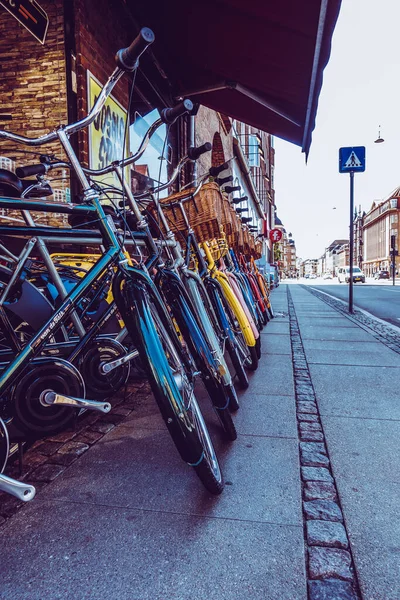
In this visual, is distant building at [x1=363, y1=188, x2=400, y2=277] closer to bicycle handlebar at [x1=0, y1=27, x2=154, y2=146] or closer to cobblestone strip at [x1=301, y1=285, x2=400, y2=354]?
cobblestone strip at [x1=301, y1=285, x2=400, y2=354]

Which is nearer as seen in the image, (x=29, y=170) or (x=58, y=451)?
(x=29, y=170)

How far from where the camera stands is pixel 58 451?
2457mm

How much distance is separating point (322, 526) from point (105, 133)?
16.6ft

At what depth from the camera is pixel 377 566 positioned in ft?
4.86

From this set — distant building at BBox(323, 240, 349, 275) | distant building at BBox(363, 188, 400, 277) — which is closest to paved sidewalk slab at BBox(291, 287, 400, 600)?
distant building at BBox(363, 188, 400, 277)

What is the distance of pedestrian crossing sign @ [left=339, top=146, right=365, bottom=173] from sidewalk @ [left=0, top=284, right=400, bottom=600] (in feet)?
25.9

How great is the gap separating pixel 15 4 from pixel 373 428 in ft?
15.8

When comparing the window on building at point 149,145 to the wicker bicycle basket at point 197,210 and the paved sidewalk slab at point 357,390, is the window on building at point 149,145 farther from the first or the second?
the paved sidewalk slab at point 357,390

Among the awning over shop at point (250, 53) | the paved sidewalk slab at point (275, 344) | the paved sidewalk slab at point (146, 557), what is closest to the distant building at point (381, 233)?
the awning over shop at point (250, 53)

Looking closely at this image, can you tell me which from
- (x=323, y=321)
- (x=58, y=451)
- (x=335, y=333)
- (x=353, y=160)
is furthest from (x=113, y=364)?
(x=353, y=160)

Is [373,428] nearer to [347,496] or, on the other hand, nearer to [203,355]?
[347,496]

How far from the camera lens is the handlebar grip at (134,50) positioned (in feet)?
5.50

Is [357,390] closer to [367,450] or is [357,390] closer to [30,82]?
[367,450]

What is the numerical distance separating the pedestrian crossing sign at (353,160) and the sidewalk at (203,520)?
790cm
